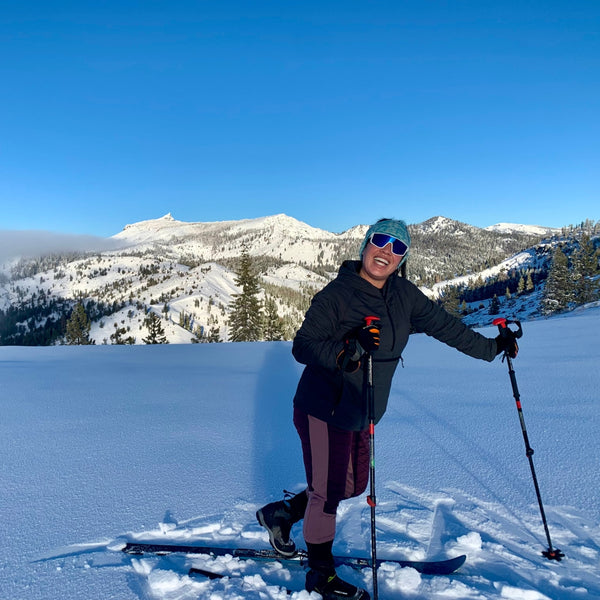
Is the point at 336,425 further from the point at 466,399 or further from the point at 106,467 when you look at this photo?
the point at 466,399

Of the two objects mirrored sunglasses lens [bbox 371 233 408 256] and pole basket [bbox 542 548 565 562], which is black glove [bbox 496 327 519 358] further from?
pole basket [bbox 542 548 565 562]

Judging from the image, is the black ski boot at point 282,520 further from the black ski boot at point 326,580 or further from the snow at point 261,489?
the black ski boot at point 326,580

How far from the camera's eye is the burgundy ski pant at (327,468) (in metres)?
2.39

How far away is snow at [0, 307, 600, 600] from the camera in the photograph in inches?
97.9

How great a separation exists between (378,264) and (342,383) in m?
0.78

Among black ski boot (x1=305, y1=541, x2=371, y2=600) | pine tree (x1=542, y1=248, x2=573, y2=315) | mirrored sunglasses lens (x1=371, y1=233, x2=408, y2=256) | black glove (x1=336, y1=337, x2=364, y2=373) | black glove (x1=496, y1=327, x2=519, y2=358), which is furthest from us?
pine tree (x1=542, y1=248, x2=573, y2=315)

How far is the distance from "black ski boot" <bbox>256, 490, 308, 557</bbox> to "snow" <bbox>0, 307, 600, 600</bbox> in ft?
0.47

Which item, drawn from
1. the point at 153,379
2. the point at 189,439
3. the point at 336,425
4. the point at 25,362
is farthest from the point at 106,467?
the point at 25,362

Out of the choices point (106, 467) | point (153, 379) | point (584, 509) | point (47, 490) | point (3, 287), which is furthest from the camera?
point (3, 287)

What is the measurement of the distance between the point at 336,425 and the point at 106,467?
9.61 ft

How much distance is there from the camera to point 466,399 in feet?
20.8

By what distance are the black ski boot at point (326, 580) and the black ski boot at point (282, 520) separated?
31 cm

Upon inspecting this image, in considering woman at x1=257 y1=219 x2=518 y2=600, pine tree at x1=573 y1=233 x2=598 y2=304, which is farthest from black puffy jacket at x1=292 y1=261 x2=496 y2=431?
pine tree at x1=573 y1=233 x2=598 y2=304

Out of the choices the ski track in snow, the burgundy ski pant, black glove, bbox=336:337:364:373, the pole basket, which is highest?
black glove, bbox=336:337:364:373
